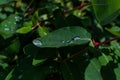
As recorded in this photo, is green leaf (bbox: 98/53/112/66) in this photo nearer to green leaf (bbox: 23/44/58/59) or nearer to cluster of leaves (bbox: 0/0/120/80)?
cluster of leaves (bbox: 0/0/120/80)

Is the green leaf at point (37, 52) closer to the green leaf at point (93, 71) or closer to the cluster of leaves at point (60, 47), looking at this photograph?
the cluster of leaves at point (60, 47)

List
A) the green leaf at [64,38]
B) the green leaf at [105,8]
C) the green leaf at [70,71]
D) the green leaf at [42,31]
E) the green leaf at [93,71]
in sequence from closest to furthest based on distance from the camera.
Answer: the green leaf at [105,8], the green leaf at [64,38], the green leaf at [93,71], the green leaf at [70,71], the green leaf at [42,31]

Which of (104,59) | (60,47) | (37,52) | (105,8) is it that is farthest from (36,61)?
(105,8)

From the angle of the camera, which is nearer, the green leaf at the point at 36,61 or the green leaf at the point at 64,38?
the green leaf at the point at 64,38

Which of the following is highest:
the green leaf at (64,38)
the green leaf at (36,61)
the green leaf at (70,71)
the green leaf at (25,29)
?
the green leaf at (64,38)

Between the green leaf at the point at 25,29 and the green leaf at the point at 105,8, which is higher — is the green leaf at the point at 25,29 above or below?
below

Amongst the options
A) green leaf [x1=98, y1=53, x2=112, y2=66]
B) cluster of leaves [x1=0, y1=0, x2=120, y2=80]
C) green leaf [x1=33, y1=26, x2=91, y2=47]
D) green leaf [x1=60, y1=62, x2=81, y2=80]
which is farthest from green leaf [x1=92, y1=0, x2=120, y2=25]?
green leaf [x1=60, y1=62, x2=81, y2=80]

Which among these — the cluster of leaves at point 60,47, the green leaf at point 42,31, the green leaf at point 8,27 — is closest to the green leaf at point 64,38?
the cluster of leaves at point 60,47
